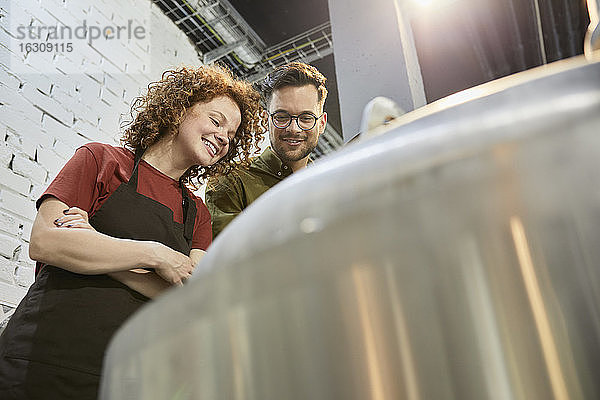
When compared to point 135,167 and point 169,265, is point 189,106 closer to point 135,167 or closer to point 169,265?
point 135,167

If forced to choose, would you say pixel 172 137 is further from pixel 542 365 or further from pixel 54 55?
pixel 54 55

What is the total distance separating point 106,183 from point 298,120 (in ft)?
1.51

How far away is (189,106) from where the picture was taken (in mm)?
919

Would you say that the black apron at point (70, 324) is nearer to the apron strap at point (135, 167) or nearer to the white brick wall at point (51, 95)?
the apron strap at point (135, 167)

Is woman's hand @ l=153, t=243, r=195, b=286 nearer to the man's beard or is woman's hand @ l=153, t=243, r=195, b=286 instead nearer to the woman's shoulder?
the woman's shoulder

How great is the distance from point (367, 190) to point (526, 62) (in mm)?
1747

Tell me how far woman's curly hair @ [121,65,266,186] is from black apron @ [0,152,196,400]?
149 mm

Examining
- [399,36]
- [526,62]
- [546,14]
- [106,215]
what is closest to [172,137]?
[106,215]

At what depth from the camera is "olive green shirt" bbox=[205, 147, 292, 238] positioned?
1.04 meters

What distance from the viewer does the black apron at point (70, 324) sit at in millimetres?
644

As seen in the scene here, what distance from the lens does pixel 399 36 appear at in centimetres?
125

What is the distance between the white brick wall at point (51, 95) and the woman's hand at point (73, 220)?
93cm

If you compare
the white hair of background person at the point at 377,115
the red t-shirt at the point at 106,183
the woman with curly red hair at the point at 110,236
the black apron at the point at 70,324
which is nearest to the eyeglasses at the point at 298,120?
the woman with curly red hair at the point at 110,236

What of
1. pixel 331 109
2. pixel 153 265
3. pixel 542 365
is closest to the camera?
pixel 542 365
